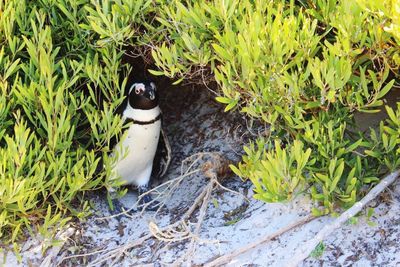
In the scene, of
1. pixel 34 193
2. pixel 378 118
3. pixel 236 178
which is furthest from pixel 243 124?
pixel 34 193

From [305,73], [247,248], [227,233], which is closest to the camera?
[305,73]

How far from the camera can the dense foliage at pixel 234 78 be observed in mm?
2340

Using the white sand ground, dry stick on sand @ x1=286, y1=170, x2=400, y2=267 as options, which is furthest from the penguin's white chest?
dry stick on sand @ x1=286, y1=170, x2=400, y2=267

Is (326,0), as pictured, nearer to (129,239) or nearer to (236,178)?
(236,178)

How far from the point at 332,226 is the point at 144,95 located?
1316 mm

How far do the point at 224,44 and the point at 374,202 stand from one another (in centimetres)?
80

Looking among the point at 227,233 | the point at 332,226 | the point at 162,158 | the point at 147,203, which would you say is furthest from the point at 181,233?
the point at 162,158

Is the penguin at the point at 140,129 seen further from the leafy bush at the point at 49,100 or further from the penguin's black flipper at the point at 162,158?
the leafy bush at the point at 49,100

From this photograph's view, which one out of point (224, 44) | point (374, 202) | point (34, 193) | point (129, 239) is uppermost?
point (224, 44)

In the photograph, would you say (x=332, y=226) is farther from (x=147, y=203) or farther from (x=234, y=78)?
(x=147, y=203)

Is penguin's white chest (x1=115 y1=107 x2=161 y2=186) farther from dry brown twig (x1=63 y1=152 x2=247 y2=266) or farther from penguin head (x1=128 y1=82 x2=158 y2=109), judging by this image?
dry brown twig (x1=63 y1=152 x2=247 y2=266)

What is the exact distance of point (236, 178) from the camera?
10.7 ft

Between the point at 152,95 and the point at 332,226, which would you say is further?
the point at 152,95

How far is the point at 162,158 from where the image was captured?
3.79 m
